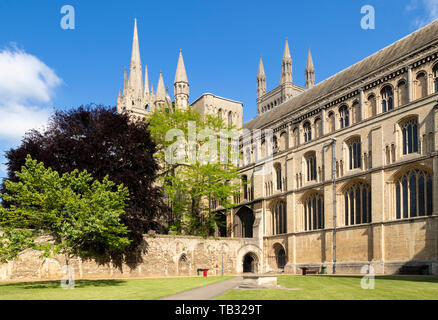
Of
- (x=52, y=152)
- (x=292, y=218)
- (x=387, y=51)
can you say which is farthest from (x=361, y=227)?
(x=52, y=152)

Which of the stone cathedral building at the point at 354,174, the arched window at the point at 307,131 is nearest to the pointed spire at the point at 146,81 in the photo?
the stone cathedral building at the point at 354,174

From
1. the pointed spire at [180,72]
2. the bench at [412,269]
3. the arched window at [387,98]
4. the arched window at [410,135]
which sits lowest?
the bench at [412,269]

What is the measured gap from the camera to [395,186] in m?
33.6

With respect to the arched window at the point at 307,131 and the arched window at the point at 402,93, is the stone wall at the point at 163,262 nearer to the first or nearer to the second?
the arched window at the point at 307,131

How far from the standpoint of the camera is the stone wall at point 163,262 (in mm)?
30562

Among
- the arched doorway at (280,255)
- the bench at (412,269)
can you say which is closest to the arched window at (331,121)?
the arched doorway at (280,255)

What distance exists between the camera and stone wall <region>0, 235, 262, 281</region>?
3056 centimetres

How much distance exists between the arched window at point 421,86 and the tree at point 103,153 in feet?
71.1

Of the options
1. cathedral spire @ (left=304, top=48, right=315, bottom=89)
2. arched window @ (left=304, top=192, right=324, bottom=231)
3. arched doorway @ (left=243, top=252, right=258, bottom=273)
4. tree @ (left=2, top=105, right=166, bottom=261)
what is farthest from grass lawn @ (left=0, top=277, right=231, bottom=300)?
cathedral spire @ (left=304, top=48, right=315, bottom=89)

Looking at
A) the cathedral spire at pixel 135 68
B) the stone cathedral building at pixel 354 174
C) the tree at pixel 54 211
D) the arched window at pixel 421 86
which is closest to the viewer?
the tree at pixel 54 211

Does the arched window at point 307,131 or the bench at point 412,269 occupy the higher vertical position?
the arched window at point 307,131

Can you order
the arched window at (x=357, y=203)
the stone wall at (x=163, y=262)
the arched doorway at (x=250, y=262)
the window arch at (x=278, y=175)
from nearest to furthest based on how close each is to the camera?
the stone wall at (x=163, y=262) → the arched window at (x=357, y=203) → the arched doorway at (x=250, y=262) → the window arch at (x=278, y=175)

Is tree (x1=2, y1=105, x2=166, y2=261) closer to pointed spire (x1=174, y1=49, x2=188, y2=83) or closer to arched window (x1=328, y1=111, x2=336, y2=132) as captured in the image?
arched window (x1=328, y1=111, x2=336, y2=132)

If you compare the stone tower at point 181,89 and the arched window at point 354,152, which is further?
the stone tower at point 181,89
